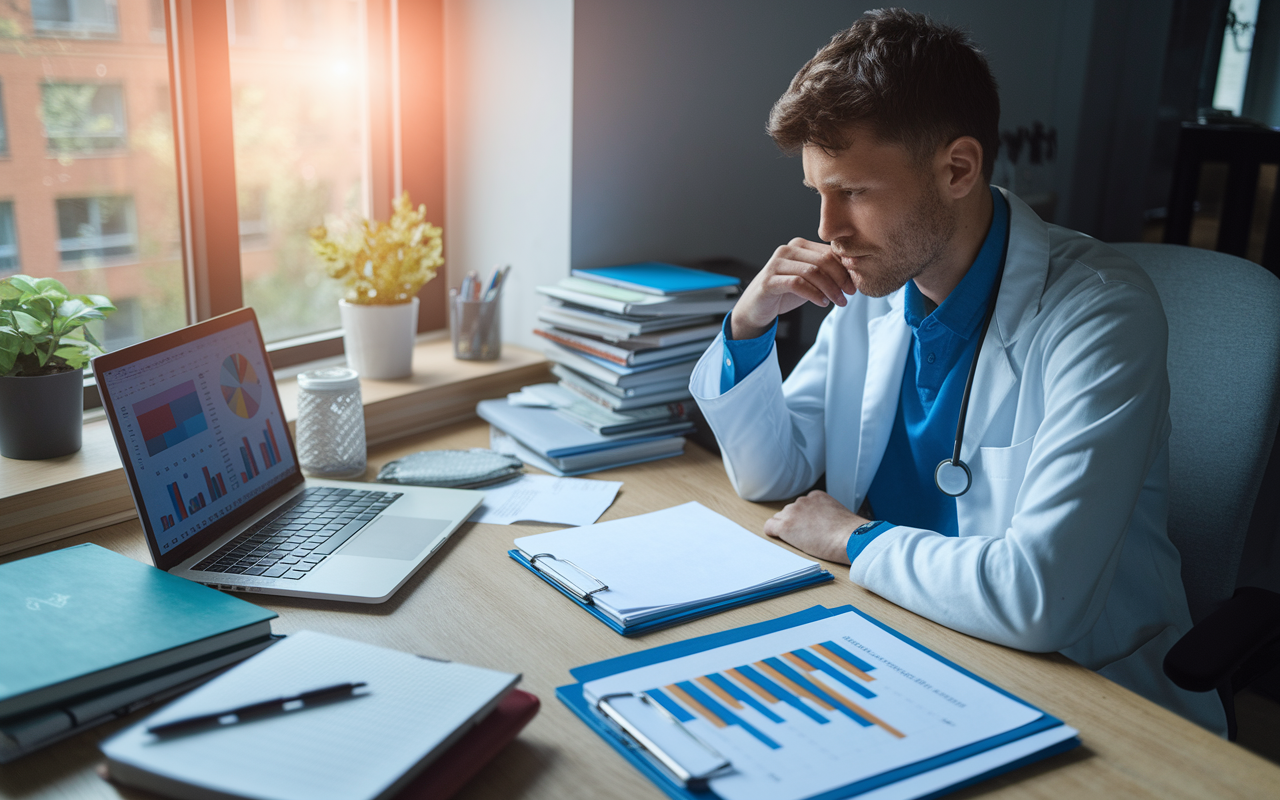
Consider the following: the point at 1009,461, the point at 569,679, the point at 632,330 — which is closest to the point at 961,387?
the point at 1009,461

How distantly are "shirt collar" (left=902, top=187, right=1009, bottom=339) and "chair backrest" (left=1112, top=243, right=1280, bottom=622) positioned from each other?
277 millimetres

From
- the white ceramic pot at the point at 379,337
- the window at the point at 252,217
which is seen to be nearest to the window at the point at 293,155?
the window at the point at 252,217

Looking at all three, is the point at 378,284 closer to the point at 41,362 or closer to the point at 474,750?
the point at 41,362

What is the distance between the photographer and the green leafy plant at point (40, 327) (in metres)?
1.22

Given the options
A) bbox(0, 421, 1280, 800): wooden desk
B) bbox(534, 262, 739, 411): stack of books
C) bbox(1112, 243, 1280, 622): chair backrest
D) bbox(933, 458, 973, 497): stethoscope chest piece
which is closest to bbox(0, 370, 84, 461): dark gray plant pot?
bbox(0, 421, 1280, 800): wooden desk

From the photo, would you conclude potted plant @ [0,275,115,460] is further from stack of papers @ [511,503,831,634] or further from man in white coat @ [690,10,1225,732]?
man in white coat @ [690,10,1225,732]

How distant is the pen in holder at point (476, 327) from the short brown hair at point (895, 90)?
0.81 metres

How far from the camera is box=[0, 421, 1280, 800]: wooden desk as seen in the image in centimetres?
77

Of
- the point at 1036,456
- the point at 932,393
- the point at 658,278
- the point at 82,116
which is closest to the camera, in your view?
the point at 1036,456

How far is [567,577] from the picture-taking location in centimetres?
110

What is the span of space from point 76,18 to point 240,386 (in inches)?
28.1

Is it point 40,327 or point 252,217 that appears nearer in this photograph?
point 40,327

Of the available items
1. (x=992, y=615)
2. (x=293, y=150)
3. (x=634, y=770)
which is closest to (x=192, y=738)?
(x=634, y=770)

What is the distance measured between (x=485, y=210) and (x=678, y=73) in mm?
513
